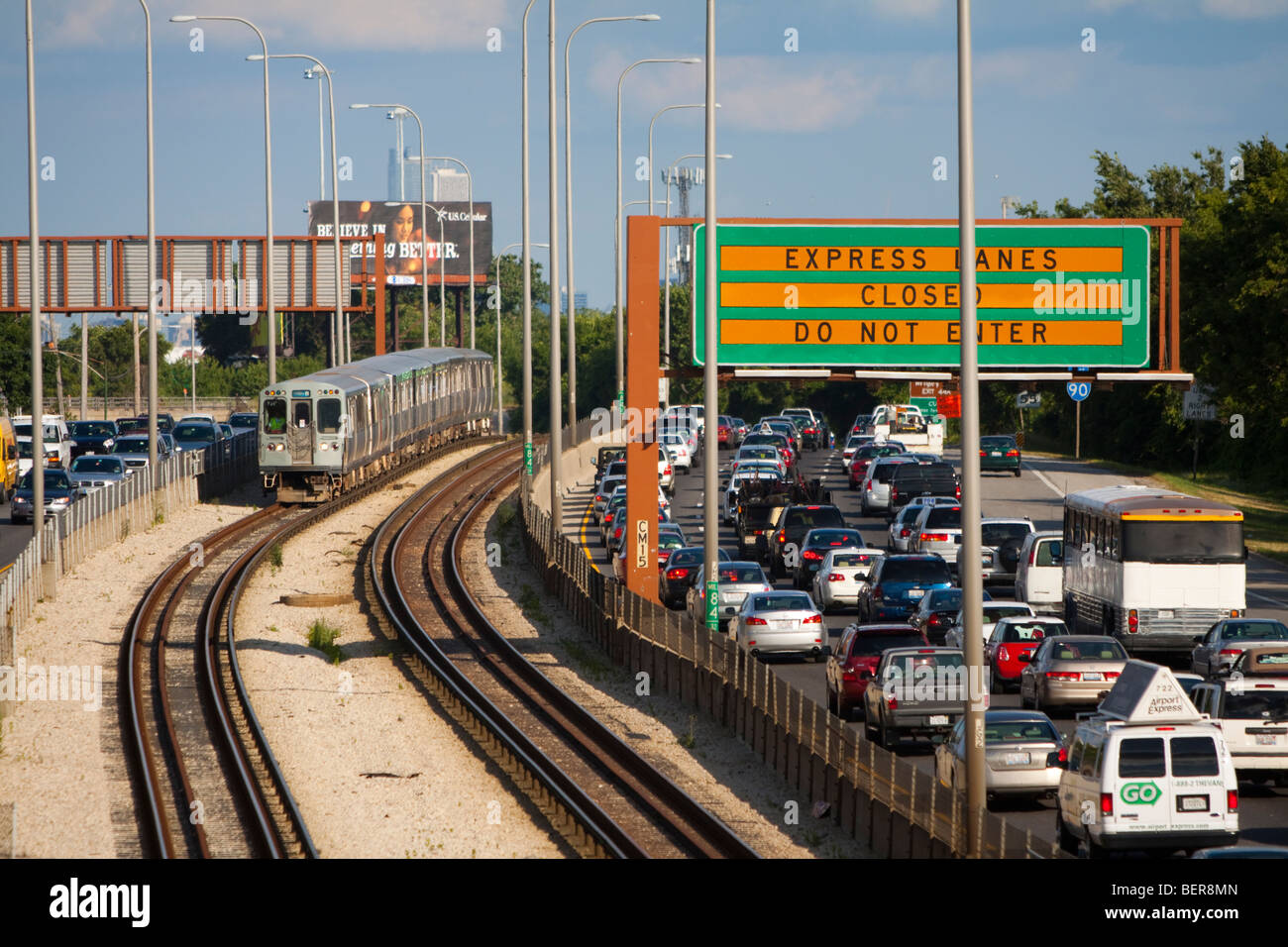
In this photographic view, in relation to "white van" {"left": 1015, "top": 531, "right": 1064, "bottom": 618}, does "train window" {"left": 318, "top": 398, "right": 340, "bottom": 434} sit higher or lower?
higher

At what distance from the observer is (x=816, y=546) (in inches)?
1642

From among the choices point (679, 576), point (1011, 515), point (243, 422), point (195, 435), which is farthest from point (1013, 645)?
point (243, 422)

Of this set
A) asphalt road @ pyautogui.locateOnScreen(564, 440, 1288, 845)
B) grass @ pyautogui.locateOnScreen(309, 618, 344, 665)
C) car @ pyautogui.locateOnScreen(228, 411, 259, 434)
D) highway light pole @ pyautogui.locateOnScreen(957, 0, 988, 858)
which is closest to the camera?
highway light pole @ pyautogui.locateOnScreen(957, 0, 988, 858)

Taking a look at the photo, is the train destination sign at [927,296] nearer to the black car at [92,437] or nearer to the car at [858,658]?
the car at [858,658]

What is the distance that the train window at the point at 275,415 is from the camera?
49.9 metres

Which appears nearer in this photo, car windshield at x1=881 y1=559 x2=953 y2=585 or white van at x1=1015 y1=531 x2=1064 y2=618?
car windshield at x1=881 y1=559 x2=953 y2=585

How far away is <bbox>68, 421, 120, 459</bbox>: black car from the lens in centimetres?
6550

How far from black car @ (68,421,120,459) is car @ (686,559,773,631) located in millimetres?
30144

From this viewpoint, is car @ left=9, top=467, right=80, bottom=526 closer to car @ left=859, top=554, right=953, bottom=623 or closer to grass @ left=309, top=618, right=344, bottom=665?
grass @ left=309, top=618, right=344, bottom=665

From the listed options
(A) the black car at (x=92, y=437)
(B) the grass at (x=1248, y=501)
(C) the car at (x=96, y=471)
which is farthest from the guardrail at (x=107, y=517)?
(B) the grass at (x=1248, y=501)

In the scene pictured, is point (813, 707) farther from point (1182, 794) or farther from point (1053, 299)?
point (1053, 299)

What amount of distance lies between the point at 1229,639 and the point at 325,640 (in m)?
15.9

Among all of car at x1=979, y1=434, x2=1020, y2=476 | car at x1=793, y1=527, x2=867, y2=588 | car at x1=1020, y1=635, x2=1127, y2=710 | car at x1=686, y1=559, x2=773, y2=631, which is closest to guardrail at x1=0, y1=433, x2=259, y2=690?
car at x1=686, y1=559, x2=773, y2=631

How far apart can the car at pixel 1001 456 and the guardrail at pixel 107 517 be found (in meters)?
27.5
